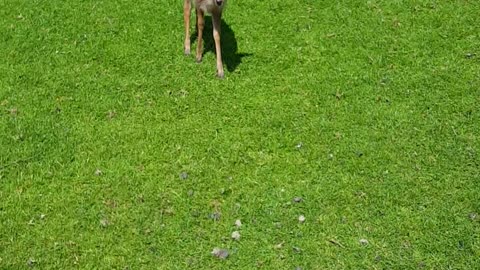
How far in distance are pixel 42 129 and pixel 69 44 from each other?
6.54 ft

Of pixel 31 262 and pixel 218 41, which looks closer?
A: pixel 31 262

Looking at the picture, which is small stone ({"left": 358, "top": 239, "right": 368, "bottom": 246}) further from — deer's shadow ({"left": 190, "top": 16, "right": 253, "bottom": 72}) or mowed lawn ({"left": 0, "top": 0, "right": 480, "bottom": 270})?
deer's shadow ({"left": 190, "top": 16, "right": 253, "bottom": 72})

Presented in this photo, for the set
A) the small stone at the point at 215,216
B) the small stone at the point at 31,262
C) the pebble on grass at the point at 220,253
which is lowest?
the small stone at the point at 31,262

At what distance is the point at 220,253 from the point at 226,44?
398cm

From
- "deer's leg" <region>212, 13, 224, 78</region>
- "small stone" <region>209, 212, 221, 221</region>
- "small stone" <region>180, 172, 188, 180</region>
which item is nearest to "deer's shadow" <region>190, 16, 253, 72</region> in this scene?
"deer's leg" <region>212, 13, 224, 78</region>

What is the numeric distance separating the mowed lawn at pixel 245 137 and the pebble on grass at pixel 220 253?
32 mm

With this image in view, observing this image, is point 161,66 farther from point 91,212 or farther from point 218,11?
point 91,212

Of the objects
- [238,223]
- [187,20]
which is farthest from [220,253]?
[187,20]

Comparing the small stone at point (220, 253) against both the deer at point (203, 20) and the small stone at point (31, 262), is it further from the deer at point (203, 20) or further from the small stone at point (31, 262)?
the deer at point (203, 20)

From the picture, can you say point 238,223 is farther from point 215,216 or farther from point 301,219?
point 301,219

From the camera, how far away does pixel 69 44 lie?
8977 millimetres

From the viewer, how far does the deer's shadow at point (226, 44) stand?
878cm

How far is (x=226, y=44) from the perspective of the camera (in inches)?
359

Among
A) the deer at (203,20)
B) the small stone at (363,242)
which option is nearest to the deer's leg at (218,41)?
the deer at (203,20)
